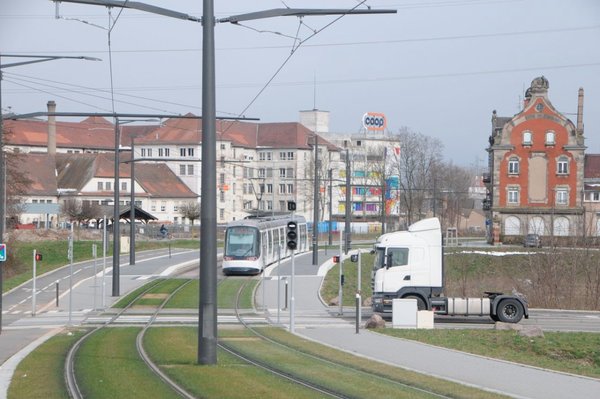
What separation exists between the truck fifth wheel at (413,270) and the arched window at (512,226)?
5371 centimetres

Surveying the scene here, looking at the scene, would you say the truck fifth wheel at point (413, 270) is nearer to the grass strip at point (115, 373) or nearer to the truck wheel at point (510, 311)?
the truck wheel at point (510, 311)

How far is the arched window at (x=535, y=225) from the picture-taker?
3492 inches

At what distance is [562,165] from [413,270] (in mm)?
55404

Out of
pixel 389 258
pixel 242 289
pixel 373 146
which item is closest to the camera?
pixel 389 258

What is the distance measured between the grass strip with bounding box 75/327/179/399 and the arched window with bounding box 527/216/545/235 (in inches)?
2621

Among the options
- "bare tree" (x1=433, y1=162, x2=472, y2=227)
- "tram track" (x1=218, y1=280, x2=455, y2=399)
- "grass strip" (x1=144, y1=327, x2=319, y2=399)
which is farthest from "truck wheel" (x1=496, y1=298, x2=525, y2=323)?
"bare tree" (x1=433, y1=162, x2=472, y2=227)

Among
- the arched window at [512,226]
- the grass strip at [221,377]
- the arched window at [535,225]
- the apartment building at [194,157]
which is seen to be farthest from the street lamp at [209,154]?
the apartment building at [194,157]

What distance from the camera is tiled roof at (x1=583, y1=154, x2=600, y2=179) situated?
114 m

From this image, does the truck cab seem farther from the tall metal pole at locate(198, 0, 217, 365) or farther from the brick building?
the brick building

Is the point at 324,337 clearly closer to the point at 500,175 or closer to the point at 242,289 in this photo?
the point at 242,289

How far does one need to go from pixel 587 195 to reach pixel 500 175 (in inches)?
751

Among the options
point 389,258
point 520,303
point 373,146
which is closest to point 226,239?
point 389,258

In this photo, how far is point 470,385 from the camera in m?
18.2

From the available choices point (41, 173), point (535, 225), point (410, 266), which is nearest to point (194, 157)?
point (41, 173)
